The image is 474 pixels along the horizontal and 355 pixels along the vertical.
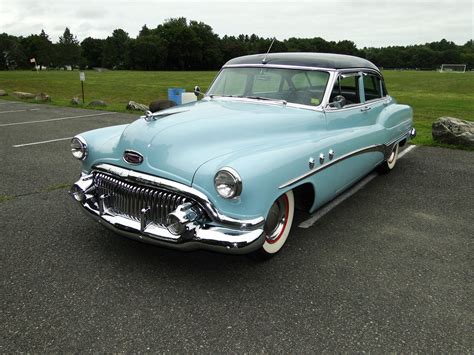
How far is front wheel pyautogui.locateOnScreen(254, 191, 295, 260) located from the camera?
3186 millimetres

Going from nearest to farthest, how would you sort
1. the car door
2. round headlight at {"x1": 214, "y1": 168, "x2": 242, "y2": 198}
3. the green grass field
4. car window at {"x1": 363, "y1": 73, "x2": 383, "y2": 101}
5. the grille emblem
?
round headlight at {"x1": 214, "y1": 168, "x2": 242, "y2": 198} → the grille emblem → the car door → car window at {"x1": 363, "y1": 73, "x2": 383, "y2": 101} → the green grass field

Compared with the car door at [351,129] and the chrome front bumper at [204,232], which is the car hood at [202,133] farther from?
the car door at [351,129]

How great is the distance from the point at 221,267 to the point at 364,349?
128cm

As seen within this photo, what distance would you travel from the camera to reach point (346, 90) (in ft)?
14.8

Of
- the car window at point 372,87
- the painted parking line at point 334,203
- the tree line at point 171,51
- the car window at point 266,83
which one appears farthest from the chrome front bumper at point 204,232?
the tree line at point 171,51

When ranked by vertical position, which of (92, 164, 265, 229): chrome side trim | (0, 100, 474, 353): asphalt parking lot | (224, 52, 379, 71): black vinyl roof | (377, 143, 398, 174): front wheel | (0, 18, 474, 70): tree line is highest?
(0, 18, 474, 70): tree line

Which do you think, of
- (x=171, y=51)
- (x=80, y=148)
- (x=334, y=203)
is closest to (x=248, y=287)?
(x=80, y=148)

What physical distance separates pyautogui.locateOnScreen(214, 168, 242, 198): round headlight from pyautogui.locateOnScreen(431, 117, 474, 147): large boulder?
6.77 metres

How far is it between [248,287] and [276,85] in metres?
2.32

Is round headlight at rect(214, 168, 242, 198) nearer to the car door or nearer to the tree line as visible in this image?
the car door

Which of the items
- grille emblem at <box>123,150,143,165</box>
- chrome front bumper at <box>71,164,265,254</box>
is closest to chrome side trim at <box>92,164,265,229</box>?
chrome front bumper at <box>71,164,265,254</box>

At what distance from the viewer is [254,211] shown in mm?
2771

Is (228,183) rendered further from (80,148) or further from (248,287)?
(80,148)

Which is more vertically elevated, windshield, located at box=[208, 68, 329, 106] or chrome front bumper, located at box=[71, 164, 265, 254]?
windshield, located at box=[208, 68, 329, 106]
